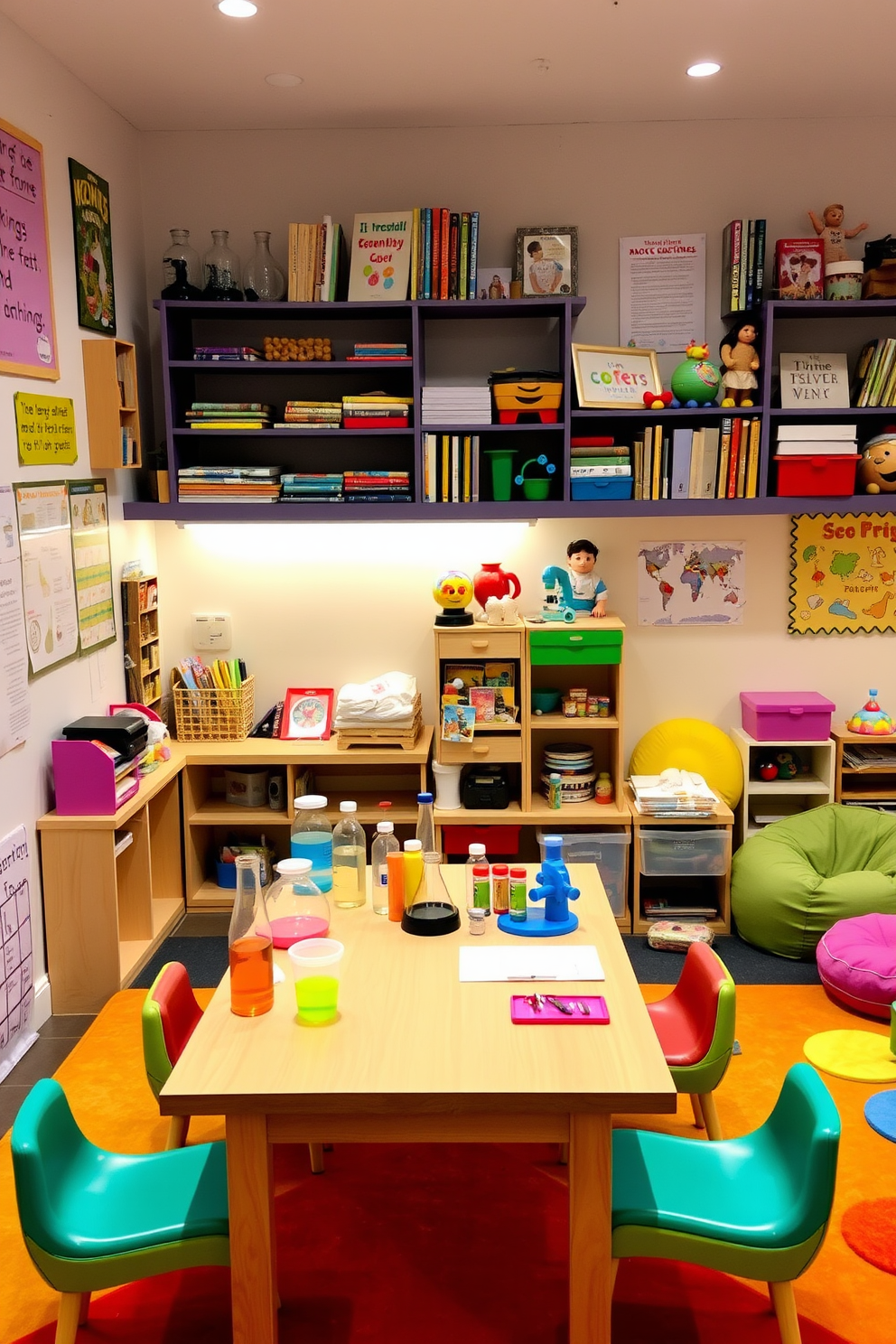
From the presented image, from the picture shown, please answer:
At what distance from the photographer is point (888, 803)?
14.4 ft

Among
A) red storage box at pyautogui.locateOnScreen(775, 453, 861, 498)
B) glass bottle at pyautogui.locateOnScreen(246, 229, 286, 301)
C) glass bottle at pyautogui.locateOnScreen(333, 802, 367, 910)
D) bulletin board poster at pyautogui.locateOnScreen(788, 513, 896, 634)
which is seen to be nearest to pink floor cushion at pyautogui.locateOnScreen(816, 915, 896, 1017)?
bulletin board poster at pyautogui.locateOnScreen(788, 513, 896, 634)

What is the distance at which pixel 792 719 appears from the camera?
4.39 meters

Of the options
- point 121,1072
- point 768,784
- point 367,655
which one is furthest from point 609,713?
point 121,1072

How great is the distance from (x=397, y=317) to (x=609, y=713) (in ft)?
5.87

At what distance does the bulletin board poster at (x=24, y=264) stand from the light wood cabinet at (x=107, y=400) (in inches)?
9.7

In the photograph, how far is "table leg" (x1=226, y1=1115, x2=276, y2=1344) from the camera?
6.52 ft

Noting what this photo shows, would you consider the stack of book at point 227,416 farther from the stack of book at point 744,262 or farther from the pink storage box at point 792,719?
the pink storage box at point 792,719

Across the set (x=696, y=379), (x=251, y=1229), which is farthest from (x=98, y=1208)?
(x=696, y=379)

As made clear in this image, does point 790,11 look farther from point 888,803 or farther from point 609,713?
point 888,803

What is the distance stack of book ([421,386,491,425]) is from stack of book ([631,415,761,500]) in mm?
599

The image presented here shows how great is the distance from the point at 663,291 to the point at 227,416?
1.78m

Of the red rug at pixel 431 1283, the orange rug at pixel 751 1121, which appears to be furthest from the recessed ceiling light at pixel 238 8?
the red rug at pixel 431 1283

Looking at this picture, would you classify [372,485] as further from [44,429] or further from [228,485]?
[44,429]

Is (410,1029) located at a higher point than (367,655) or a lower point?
lower
